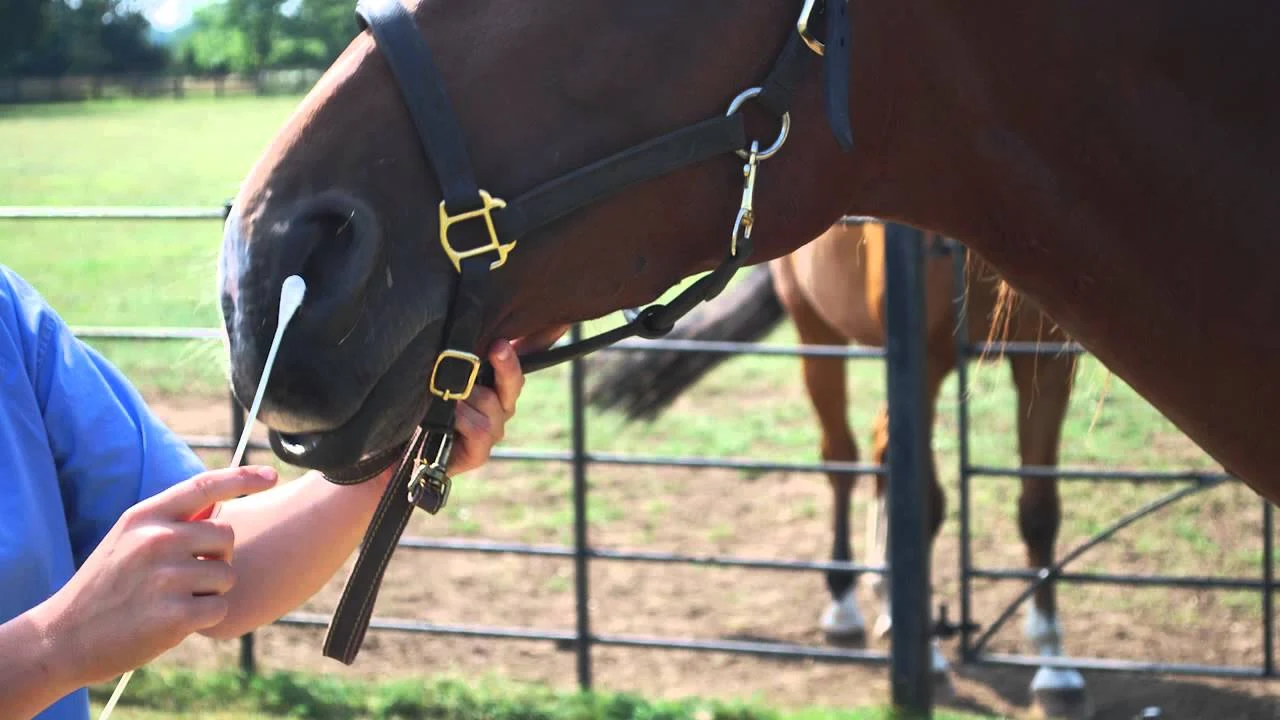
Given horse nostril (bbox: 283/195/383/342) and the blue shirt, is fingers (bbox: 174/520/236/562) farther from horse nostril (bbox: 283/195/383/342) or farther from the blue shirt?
the blue shirt

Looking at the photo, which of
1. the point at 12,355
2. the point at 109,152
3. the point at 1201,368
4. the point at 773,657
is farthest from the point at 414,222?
the point at 109,152

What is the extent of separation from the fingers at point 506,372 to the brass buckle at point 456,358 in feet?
0.16

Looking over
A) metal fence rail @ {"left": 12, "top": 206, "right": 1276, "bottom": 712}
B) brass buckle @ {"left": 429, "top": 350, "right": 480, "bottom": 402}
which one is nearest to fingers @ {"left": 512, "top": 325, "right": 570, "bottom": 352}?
brass buckle @ {"left": 429, "top": 350, "right": 480, "bottom": 402}

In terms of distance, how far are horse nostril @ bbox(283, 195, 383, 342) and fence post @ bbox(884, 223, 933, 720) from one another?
2.61 meters

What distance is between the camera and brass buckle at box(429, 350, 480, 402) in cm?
142

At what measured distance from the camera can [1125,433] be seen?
6480 millimetres

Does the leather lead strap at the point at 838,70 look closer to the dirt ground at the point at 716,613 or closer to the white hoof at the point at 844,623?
the dirt ground at the point at 716,613

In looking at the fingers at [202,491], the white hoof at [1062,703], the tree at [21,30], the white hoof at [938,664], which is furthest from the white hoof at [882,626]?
the tree at [21,30]

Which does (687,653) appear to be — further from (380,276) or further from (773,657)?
(380,276)

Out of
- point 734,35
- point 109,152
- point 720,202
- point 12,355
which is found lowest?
point 12,355

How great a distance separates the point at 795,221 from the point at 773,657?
3288mm

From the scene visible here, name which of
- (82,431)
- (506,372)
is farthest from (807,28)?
(82,431)

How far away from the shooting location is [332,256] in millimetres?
1360

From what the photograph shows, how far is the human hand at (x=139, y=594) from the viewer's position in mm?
1249
